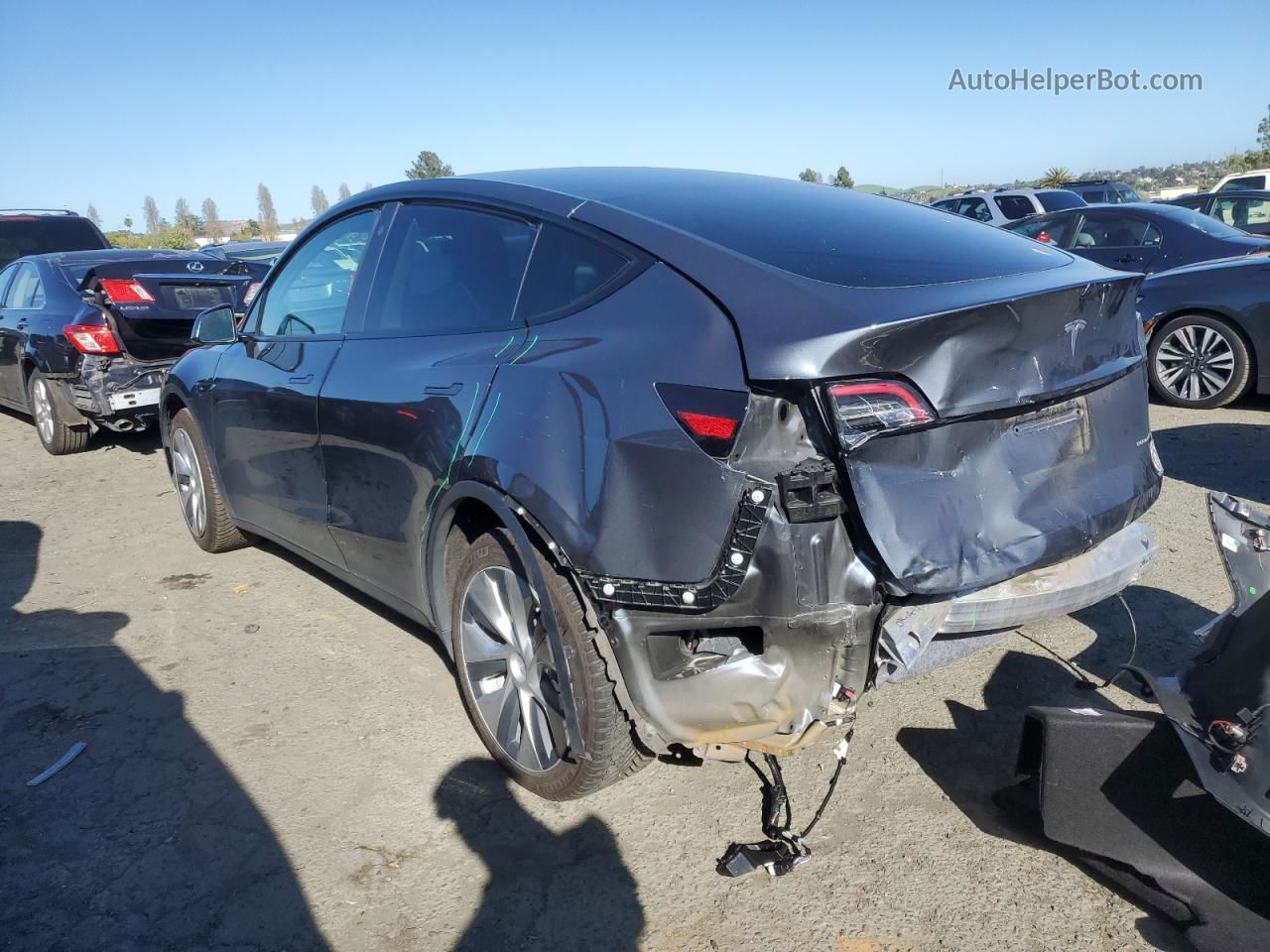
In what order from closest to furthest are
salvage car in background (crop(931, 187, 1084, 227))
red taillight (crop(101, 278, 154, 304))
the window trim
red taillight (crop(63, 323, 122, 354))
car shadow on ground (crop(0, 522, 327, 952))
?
→ car shadow on ground (crop(0, 522, 327, 952))
the window trim
red taillight (crop(63, 323, 122, 354))
red taillight (crop(101, 278, 154, 304))
salvage car in background (crop(931, 187, 1084, 227))

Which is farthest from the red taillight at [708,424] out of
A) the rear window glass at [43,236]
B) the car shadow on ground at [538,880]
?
the rear window glass at [43,236]

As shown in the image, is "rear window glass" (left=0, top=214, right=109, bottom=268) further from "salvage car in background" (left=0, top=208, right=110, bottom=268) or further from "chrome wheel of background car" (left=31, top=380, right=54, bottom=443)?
"chrome wheel of background car" (left=31, top=380, right=54, bottom=443)

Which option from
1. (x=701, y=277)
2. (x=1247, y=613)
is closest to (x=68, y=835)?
(x=701, y=277)

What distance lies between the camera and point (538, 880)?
8.02 ft

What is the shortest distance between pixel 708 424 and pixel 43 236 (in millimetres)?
13435

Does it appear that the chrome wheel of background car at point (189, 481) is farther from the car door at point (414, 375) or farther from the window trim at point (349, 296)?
the car door at point (414, 375)

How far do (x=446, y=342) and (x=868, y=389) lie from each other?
4.66 feet

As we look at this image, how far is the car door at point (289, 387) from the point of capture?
140 inches

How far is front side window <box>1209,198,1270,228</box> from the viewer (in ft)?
44.9

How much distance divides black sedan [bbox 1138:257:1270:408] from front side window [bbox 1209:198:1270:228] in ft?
27.4

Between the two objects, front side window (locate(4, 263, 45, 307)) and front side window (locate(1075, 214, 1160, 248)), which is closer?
front side window (locate(4, 263, 45, 307))

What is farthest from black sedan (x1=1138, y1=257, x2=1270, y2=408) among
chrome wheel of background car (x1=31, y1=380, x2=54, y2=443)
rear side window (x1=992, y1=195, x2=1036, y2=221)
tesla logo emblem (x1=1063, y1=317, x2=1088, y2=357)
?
rear side window (x1=992, y1=195, x2=1036, y2=221)

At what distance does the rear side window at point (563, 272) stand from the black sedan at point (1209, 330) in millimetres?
5953

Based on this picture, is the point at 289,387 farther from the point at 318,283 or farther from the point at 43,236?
the point at 43,236
